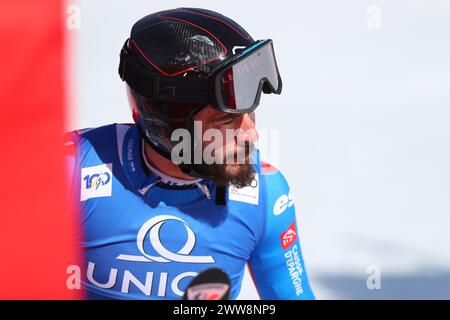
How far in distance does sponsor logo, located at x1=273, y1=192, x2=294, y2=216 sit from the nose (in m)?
0.27

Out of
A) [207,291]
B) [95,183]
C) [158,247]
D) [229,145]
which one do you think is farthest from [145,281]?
[207,291]

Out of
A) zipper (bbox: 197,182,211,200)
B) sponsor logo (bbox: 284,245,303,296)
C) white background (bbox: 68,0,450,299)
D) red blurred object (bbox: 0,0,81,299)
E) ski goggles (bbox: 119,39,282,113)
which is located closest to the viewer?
red blurred object (bbox: 0,0,81,299)

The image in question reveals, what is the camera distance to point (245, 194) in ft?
9.14

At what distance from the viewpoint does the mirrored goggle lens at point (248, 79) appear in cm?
262

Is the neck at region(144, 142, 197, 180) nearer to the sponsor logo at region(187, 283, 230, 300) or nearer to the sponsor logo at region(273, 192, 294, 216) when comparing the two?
the sponsor logo at region(273, 192, 294, 216)

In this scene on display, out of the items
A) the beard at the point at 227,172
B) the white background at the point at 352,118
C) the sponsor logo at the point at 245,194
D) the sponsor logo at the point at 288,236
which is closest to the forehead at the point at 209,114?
the beard at the point at 227,172

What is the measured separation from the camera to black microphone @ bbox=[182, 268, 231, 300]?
1.54 m

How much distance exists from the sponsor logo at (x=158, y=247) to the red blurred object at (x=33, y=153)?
3.38 feet

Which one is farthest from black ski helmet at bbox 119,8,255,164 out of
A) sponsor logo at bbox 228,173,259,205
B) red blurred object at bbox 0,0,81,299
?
red blurred object at bbox 0,0,81,299

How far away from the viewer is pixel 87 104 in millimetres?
5422

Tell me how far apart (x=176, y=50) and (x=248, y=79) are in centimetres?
25

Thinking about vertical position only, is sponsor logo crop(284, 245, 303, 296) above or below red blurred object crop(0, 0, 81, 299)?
below

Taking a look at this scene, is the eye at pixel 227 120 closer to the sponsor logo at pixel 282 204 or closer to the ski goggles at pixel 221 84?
the ski goggles at pixel 221 84
